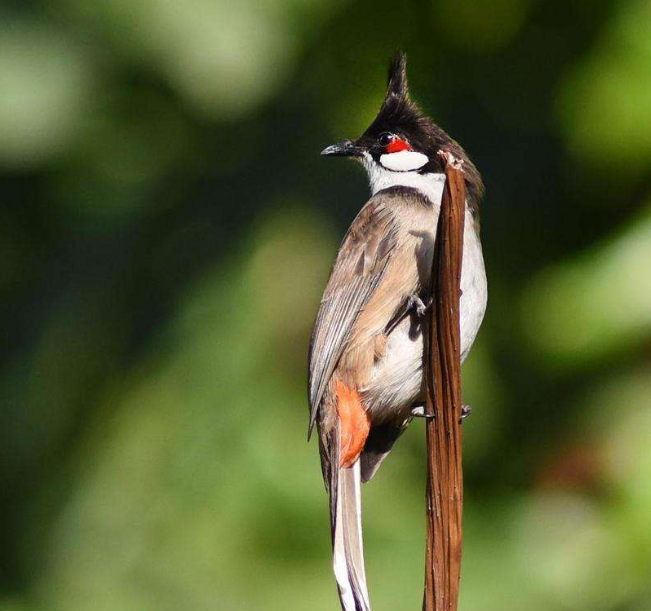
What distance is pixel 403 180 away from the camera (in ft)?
9.39

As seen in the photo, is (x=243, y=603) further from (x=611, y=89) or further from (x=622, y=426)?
(x=611, y=89)

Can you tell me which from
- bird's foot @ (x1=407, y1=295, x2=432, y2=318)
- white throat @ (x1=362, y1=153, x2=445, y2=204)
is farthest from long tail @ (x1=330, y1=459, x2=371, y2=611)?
white throat @ (x1=362, y1=153, x2=445, y2=204)

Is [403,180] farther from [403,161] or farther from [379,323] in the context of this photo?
[379,323]

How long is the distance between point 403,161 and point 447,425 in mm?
1366

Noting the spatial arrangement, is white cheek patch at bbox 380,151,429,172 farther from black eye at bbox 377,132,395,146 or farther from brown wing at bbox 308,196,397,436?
brown wing at bbox 308,196,397,436

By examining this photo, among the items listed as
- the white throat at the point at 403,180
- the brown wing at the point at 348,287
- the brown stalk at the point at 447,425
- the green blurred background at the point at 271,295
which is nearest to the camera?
the brown stalk at the point at 447,425

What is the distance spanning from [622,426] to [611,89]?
0.94 m

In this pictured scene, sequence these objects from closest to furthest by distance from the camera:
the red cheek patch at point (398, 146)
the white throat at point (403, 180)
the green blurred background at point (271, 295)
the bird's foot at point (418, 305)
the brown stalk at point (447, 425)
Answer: the brown stalk at point (447, 425) < the bird's foot at point (418, 305) < the white throat at point (403, 180) < the red cheek patch at point (398, 146) < the green blurred background at point (271, 295)

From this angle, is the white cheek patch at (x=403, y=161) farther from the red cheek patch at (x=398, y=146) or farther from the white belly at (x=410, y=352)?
the white belly at (x=410, y=352)

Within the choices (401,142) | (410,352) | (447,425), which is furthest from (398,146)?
(447,425)

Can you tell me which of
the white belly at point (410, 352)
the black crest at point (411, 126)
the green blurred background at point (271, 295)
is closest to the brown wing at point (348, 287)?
the white belly at point (410, 352)

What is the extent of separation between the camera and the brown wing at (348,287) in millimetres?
2594

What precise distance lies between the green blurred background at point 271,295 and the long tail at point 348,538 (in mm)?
773

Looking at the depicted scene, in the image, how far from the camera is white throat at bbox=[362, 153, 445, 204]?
2768 mm
